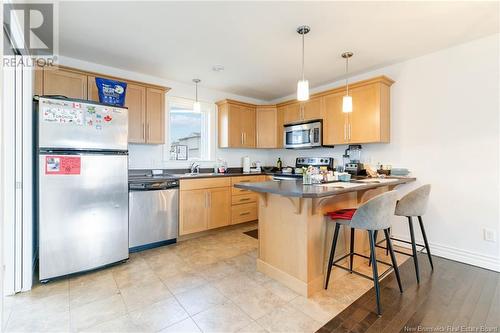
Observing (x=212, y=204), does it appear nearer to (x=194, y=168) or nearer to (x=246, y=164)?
(x=194, y=168)

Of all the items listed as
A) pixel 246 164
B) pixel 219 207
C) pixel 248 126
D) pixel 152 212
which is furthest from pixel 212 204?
pixel 248 126

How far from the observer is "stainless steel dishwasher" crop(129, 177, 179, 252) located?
3.05m

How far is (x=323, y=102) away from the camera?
13.0ft

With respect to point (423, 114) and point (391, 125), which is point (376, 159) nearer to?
point (391, 125)

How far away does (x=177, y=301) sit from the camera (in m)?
2.07

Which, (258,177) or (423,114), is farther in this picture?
(258,177)

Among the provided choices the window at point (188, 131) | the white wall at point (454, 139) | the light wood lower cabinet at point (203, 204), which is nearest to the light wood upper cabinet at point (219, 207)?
the light wood lower cabinet at point (203, 204)

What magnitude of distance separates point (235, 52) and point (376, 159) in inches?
96.5

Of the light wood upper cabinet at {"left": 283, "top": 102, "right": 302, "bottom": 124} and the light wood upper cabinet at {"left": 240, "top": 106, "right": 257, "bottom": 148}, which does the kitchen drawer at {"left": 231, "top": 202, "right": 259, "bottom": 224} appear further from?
the light wood upper cabinet at {"left": 283, "top": 102, "right": 302, "bottom": 124}

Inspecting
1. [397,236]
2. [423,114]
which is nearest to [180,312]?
[397,236]

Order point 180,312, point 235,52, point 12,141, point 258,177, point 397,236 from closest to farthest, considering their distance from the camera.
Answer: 1. point 180,312
2. point 12,141
3. point 235,52
4. point 397,236
5. point 258,177

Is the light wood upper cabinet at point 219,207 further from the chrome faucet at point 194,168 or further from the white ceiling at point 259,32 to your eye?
the white ceiling at point 259,32

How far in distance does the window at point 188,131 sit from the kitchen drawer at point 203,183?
0.74m

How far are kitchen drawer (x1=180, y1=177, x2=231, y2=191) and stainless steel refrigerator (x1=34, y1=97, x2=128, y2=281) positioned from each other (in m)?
0.88
